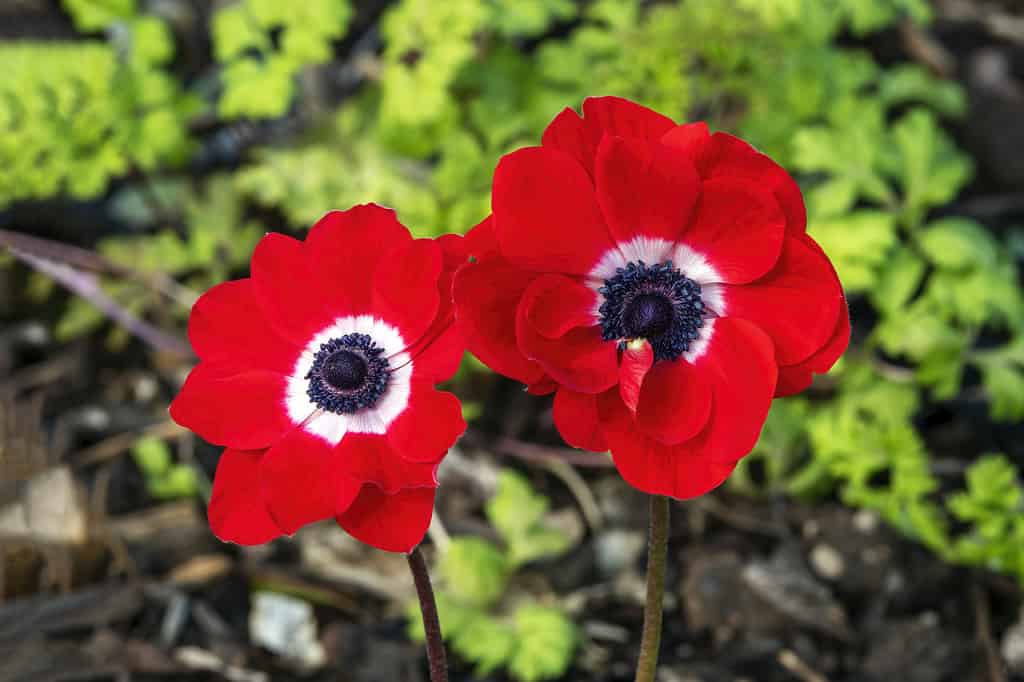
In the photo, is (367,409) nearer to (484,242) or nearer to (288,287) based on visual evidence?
(288,287)

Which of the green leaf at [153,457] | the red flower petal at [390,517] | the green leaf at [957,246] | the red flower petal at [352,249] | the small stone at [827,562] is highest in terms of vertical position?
the green leaf at [957,246]

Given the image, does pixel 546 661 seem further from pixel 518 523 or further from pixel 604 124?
pixel 604 124

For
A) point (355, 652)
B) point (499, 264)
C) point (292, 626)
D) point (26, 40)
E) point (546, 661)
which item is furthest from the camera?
point (26, 40)

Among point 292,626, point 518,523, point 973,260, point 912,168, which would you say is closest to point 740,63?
point 912,168

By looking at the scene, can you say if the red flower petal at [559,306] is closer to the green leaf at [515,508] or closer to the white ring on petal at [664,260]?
the white ring on petal at [664,260]

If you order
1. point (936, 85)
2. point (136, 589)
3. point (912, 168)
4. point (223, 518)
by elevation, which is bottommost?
point (223, 518)

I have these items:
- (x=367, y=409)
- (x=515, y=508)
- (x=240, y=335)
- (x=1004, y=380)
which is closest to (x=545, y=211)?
(x=367, y=409)

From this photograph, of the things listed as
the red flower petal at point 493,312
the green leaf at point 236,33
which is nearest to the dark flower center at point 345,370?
the red flower petal at point 493,312
